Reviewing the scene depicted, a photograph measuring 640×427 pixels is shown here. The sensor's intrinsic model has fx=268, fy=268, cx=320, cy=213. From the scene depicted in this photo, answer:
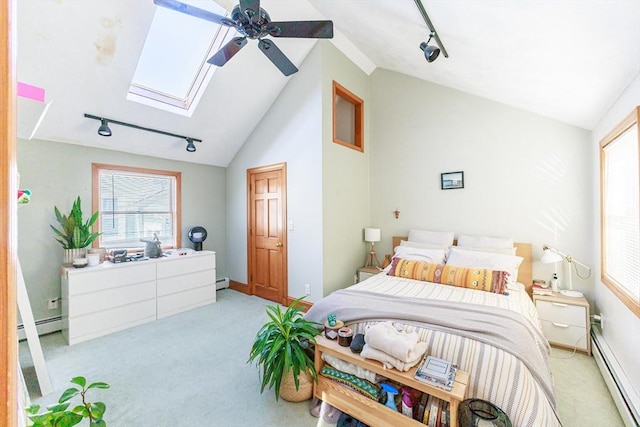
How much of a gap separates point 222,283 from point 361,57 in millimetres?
4329

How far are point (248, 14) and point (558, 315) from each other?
12.5ft

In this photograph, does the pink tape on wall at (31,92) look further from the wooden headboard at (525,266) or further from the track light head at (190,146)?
the wooden headboard at (525,266)

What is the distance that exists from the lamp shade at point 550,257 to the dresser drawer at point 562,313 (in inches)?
16.4

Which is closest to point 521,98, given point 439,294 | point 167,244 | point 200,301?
point 439,294

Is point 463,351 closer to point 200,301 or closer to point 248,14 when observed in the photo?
point 248,14

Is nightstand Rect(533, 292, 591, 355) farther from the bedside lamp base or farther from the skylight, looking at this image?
the skylight

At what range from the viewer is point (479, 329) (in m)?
1.72

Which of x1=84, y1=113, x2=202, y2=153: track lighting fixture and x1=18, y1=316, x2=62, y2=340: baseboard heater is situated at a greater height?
x1=84, y1=113, x2=202, y2=153: track lighting fixture

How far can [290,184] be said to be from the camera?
383cm

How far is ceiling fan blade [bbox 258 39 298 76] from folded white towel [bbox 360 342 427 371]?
91.8 inches

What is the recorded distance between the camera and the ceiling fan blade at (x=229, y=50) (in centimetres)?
214

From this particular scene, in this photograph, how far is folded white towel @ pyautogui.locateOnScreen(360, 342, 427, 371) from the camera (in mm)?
1539

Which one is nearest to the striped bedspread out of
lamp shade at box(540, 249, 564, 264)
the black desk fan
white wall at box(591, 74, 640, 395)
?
white wall at box(591, 74, 640, 395)

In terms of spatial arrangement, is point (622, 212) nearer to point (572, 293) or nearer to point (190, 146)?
point (572, 293)
